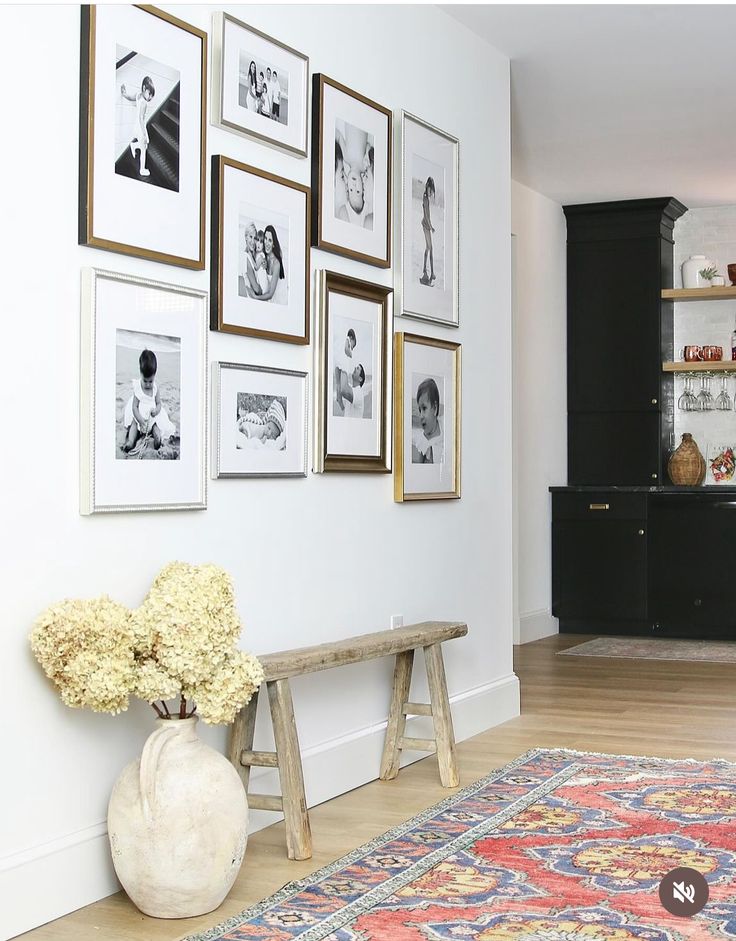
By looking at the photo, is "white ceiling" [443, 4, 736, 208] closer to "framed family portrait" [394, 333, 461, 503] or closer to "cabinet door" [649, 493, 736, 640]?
"framed family portrait" [394, 333, 461, 503]

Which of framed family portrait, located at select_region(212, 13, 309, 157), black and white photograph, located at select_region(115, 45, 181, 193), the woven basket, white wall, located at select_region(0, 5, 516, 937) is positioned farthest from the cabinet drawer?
black and white photograph, located at select_region(115, 45, 181, 193)

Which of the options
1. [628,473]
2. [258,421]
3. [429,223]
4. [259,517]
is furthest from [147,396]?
[628,473]

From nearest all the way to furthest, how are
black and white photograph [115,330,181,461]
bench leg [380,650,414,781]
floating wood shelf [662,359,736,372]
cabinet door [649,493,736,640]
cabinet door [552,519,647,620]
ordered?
black and white photograph [115,330,181,461]
bench leg [380,650,414,781]
cabinet door [649,493,736,640]
cabinet door [552,519,647,620]
floating wood shelf [662,359,736,372]

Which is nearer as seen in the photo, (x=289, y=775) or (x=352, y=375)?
(x=289, y=775)

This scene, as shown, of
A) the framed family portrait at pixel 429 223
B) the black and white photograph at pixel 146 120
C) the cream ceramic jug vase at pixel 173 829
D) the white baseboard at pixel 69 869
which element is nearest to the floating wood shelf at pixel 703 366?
the framed family portrait at pixel 429 223

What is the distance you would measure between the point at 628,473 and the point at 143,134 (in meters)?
5.92

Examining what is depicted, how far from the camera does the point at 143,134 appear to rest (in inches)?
128

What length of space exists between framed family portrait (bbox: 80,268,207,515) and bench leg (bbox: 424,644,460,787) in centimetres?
122

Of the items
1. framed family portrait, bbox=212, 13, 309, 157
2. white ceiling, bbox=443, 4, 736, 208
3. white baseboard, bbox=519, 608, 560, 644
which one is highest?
white ceiling, bbox=443, 4, 736, 208

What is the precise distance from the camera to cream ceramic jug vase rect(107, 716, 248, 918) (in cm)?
287

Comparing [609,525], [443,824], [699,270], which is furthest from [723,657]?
[443,824]

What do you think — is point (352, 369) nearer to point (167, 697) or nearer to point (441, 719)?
point (441, 719)

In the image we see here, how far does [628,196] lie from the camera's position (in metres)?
8.41

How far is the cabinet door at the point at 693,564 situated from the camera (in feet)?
26.3
